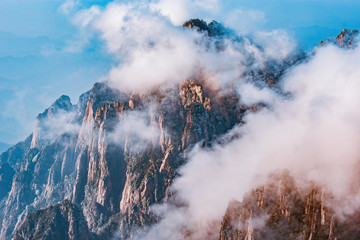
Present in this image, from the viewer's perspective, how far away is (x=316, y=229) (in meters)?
146

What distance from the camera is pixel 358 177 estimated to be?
152 meters

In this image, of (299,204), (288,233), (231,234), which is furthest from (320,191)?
(231,234)

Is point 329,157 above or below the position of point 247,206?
above

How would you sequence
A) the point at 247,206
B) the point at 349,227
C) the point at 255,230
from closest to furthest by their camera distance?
the point at 349,227
the point at 255,230
the point at 247,206

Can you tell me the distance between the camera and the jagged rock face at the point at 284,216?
142750mm

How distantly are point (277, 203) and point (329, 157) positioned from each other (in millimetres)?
27558

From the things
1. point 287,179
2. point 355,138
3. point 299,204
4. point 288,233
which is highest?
point 355,138

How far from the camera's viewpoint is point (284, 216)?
161750mm

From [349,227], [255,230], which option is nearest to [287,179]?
[255,230]

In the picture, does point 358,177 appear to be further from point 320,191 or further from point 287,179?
point 287,179

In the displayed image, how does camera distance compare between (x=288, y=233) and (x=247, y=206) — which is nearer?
(x=288, y=233)

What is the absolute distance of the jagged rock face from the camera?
5620 inches

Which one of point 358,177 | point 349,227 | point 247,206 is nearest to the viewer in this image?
point 349,227

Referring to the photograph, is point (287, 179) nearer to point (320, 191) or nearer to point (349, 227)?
point (320, 191)
